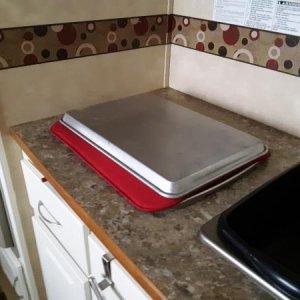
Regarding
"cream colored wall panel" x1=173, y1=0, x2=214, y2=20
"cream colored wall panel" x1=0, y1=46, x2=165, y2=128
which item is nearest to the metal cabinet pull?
"cream colored wall panel" x1=0, y1=46, x2=165, y2=128

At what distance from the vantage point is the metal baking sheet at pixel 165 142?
65 cm

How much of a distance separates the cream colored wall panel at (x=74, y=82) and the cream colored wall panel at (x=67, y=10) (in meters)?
0.11

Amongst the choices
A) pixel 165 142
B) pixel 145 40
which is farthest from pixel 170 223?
pixel 145 40

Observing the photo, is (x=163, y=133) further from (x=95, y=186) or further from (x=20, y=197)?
(x=20, y=197)

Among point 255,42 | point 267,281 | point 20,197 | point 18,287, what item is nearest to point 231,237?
point 267,281

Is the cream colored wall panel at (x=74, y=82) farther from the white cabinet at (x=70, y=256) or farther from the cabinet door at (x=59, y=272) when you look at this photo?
the cabinet door at (x=59, y=272)

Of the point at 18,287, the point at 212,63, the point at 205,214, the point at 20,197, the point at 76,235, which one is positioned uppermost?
the point at 212,63

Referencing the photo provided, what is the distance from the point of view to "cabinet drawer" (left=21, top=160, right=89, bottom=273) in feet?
2.29

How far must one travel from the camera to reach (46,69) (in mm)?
917

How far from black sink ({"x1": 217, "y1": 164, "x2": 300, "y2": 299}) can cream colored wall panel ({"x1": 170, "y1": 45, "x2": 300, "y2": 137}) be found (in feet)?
0.74

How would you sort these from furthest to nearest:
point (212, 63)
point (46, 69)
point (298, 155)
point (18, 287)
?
1. point (18, 287)
2. point (212, 63)
3. point (46, 69)
4. point (298, 155)

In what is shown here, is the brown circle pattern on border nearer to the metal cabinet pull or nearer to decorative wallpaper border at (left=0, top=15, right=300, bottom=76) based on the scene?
decorative wallpaper border at (left=0, top=15, right=300, bottom=76)

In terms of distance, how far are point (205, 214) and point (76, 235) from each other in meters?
0.28

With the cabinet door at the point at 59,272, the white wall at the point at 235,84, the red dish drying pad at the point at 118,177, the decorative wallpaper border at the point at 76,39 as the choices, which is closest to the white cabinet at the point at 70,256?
the cabinet door at the point at 59,272
